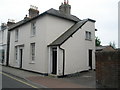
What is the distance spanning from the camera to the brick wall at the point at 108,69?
9.32 metres

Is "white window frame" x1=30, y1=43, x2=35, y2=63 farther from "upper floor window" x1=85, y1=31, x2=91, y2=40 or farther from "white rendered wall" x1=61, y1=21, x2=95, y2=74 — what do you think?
"upper floor window" x1=85, y1=31, x2=91, y2=40

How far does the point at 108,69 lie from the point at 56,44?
725cm

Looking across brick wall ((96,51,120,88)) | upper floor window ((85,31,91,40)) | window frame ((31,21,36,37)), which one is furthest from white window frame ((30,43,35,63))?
brick wall ((96,51,120,88))

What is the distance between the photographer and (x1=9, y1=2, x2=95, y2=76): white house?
16766 mm

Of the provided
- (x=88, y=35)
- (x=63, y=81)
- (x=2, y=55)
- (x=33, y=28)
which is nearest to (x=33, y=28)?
(x=33, y=28)

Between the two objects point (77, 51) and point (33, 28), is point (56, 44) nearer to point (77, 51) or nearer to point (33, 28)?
point (77, 51)

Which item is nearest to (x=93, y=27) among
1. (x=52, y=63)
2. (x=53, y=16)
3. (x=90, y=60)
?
(x=90, y=60)

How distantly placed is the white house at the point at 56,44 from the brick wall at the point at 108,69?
596 cm

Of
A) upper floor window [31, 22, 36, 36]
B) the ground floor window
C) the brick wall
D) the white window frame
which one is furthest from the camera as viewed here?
the ground floor window

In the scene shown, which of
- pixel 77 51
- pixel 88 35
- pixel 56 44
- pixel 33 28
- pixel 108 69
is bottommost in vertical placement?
pixel 108 69

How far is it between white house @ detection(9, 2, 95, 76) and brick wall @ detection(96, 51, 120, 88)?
5.96 m

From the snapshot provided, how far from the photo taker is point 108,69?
9.88 m

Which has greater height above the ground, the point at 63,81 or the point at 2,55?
the point at 2,55

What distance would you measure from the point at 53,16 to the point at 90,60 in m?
6.56
